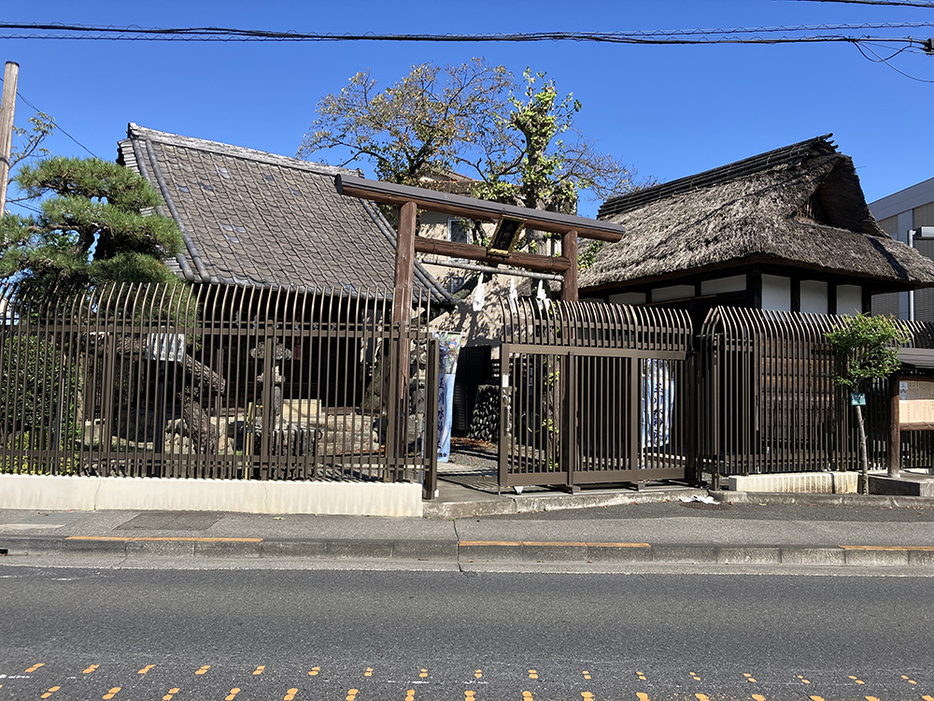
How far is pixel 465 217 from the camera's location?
1005cm

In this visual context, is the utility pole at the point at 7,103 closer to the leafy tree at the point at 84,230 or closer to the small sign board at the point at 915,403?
the leafy tree at the point at 84,230

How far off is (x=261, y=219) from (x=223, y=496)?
7.83 metres

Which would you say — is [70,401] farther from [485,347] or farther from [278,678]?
[485,347]

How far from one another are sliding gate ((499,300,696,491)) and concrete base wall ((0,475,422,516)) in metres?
1.49

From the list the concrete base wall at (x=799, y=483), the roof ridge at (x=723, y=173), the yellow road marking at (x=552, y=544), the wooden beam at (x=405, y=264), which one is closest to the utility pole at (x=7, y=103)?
the wooden beam at (x=405, y=264)

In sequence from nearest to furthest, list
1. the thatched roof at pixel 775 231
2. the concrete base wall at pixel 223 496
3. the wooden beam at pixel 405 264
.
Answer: the concrete base wall at pixel 223 496, the wooden beam at pixel 405 264, the thatched roof at pixel 775 231

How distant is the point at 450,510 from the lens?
26.0 ft

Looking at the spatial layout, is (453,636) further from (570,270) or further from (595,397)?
(570,270)

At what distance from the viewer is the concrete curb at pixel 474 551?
652cm

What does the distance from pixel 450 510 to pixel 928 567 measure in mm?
4743

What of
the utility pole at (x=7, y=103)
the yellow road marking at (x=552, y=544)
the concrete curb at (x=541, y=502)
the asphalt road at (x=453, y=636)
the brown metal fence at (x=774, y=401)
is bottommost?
the asphalt road at (x=453, y=636)

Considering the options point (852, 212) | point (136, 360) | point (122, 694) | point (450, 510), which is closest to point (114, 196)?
point (136, 360)

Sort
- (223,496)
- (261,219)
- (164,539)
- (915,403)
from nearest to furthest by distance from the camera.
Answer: (164,539)
(223,496)
(915,403)
(261,219)

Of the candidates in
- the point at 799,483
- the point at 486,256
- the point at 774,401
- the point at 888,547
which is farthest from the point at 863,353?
the point at 486,256
